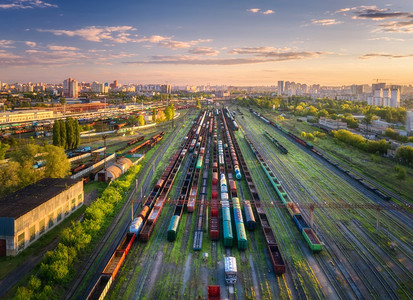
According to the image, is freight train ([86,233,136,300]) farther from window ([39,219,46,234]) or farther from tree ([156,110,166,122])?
tree ([156,110,166,122])

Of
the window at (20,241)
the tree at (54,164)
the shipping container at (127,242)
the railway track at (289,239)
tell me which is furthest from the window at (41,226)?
the railway track at (289,239)

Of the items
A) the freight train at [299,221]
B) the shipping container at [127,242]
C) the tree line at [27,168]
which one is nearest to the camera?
the shipping container at [127,242]

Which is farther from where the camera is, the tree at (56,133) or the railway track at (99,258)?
the tree at (56,133)

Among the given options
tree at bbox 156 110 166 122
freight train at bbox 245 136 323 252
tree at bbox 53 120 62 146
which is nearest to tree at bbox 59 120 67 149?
tree at bbox 53 120 62 146

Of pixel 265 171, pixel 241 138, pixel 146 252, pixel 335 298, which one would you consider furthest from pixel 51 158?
pixel 241 138

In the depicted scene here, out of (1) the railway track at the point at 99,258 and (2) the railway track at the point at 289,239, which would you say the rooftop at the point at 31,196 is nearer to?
(1) the railway track at the point at 99,258

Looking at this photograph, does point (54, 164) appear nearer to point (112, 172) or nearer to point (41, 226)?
point (112, 172)

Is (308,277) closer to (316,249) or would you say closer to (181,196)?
(316,249)
